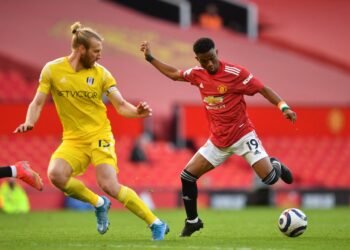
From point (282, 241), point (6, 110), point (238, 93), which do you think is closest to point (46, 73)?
point (238, 93)

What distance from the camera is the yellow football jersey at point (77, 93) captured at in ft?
28.0

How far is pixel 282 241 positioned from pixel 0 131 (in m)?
14.9

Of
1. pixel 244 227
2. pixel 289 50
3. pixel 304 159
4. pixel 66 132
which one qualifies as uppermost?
pixel 66 132

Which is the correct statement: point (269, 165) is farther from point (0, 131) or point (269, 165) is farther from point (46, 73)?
point (0, 131)

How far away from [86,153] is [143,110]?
33.8 inches

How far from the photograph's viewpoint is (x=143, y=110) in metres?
8.14

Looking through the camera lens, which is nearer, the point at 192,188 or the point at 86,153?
the point at 86,153

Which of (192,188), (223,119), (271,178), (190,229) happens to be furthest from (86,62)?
(271,178)

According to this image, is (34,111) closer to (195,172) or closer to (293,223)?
(195,172)

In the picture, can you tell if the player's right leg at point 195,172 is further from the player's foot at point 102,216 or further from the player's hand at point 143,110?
the player's hand at point 143,110

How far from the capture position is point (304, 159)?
24766mm

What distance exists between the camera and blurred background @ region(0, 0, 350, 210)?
23.0m

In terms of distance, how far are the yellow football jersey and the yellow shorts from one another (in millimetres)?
72

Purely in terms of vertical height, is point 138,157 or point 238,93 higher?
point 238,93
